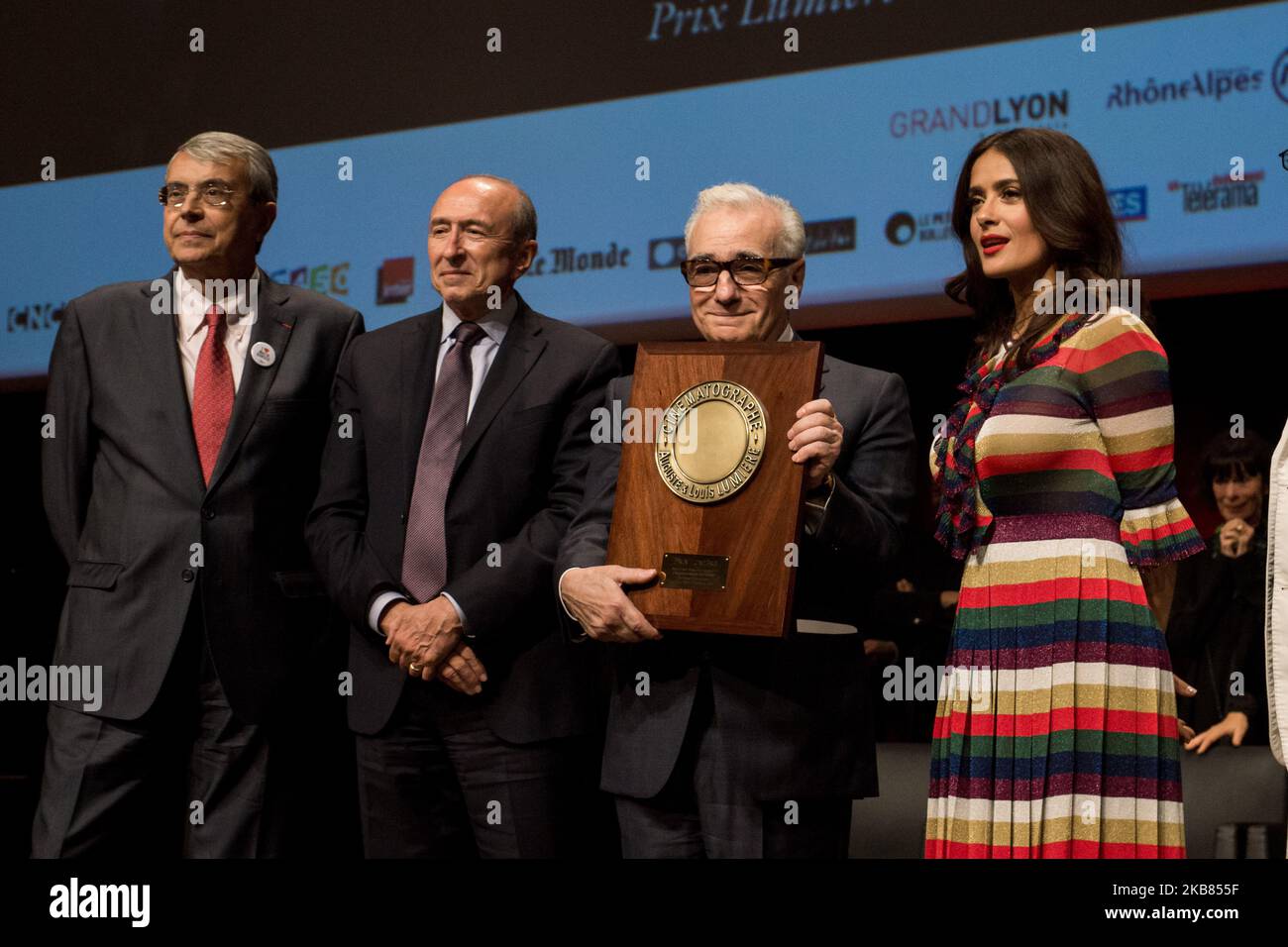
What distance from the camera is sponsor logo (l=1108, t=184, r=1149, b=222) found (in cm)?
372

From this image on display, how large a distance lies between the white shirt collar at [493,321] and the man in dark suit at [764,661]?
20.6 inches

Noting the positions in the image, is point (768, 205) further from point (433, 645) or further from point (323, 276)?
point (323, 276)

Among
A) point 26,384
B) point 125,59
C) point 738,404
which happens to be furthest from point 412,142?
point 738,404

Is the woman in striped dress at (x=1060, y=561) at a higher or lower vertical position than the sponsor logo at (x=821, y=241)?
lower

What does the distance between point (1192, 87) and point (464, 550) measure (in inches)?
90.1

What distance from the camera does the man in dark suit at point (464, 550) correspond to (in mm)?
2635

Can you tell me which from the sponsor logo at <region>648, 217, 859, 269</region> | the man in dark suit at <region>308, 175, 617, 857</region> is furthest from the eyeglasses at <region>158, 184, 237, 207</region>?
the sponsor logo at <region>648, 217, 859, 269</region>

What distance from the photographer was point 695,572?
2303mm

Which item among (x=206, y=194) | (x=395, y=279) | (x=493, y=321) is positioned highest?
(x=395, y=279)

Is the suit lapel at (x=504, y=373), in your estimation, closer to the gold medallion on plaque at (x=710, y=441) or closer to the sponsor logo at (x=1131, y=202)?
the gold medallion on plaque at (x=710, y=441)

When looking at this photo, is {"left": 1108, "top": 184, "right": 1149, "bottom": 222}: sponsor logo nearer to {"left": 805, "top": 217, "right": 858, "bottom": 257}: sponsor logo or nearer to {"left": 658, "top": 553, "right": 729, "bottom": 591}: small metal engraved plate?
{"left": 805, "top": 217, "right": 858, "bottom": 257}: sponsor logo

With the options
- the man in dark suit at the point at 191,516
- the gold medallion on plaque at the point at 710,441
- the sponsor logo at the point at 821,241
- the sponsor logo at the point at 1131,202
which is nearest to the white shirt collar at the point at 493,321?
Answer: the man in dark suit at the point at 191,516

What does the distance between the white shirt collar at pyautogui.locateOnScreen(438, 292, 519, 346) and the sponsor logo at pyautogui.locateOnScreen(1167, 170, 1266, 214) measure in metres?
1.86

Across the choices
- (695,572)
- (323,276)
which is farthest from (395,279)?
(695,572)
